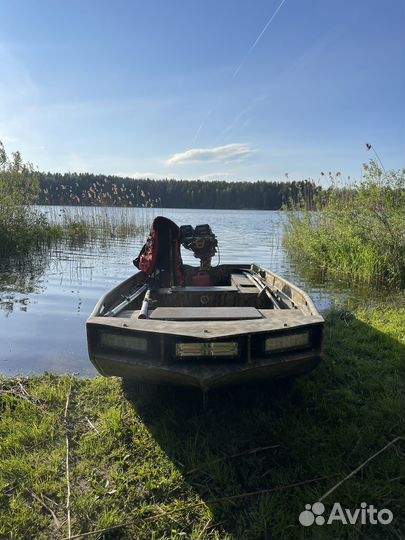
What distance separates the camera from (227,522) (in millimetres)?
2463

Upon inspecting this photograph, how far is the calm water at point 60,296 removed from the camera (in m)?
5.49

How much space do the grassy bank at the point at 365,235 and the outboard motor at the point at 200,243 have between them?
189 inches

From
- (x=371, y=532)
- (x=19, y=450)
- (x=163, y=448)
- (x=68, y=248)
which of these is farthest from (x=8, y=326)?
(x=68, y=248)

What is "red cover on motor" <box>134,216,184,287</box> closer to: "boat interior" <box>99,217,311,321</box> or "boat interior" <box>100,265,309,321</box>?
"boat interior" <box>99,217,311,321</box>

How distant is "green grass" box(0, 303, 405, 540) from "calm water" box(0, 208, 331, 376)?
107 cm

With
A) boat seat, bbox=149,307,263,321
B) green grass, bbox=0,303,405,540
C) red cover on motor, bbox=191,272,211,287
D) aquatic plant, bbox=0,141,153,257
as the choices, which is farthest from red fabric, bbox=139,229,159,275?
aquatic plant, bbox=0,141,153,257

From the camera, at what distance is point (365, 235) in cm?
1004

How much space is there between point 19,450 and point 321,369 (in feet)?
10.3

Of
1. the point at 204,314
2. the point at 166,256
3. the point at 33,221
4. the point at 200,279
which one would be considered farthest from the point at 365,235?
the point at 33,221

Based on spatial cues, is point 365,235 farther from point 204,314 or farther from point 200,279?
point 204,314

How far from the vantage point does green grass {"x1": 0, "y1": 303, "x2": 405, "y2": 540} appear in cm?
246

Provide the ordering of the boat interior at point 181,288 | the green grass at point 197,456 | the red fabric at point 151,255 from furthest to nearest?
the red fabric at point 151,255 → the boat interior at point 181,288 → the green grass at point 197,456

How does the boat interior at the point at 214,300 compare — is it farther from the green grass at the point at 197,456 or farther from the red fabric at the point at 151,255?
the green grass at the point at 197,456

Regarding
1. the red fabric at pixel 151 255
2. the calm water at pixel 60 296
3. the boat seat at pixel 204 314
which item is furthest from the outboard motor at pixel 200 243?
the boat seat at pixel 204 314
